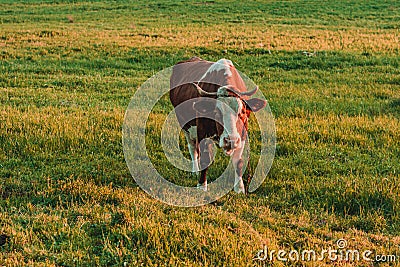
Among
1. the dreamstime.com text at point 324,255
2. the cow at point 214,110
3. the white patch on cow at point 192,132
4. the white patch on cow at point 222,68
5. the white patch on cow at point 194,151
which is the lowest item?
the dreamstime.com text at point 324,255

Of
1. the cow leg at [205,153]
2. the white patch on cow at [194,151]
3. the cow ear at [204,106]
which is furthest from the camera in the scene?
the white patch on cow at [194,151]

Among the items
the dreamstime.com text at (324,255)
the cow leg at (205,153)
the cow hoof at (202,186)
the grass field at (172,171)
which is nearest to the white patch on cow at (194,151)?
the cow leg at (205,153)

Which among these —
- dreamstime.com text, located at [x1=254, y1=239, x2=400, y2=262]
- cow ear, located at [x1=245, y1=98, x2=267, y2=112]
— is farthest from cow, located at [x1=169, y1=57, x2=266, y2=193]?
dreamstime.com text, located at [x1=254, y1=239, x2=400, y2=262]

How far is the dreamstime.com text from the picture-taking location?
5.03 m

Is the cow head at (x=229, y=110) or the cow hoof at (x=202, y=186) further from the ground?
the cow head at (x=229, y=110)

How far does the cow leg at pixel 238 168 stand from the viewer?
278 inches

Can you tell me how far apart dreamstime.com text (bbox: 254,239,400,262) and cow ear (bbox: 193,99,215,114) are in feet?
7.16

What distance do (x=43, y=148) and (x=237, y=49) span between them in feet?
41.0

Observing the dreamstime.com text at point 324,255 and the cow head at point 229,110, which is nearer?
the dreamstime.com text at point 324,255

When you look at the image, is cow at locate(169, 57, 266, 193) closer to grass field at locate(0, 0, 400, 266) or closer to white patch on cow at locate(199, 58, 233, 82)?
white patch on cow at locate(199, 58, 233, 82)

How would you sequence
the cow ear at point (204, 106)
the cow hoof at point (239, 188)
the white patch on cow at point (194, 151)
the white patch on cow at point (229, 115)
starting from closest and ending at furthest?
the white patch on cow at point (229, 115) → the cow ear at point (204, 106) → the cow hoof at point (239, 188) → the white patch on cow at point (194, 151)

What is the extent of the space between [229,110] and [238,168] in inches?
43.7

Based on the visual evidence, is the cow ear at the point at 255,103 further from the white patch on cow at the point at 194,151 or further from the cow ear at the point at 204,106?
the white patch on cow at the point at 194,151

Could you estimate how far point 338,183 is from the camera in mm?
7004
